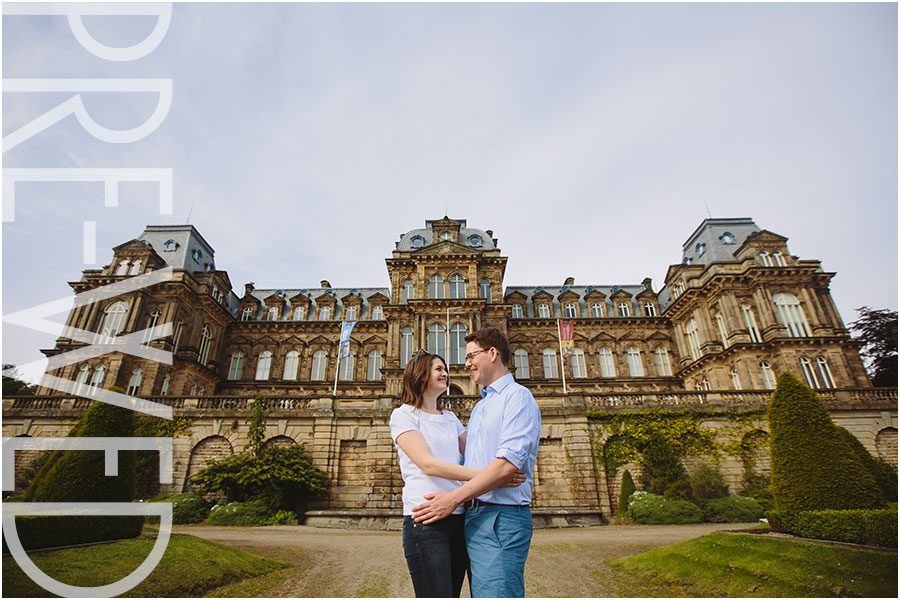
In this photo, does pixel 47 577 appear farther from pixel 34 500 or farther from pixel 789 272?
pixel 789 272

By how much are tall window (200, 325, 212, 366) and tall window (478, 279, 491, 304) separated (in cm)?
2295

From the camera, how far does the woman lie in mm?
3129

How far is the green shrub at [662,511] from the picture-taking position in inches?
663

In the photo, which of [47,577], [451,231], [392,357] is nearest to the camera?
[47,577]

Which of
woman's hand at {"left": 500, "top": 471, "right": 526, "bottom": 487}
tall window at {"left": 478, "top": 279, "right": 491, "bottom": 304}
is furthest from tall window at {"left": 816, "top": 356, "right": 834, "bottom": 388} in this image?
woman's hand at {"left": 500, "top": 471, "right": 526, "bottom": 487}

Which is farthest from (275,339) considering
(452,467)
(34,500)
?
(452,467)

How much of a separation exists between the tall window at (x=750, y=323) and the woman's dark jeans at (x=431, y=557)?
117ft

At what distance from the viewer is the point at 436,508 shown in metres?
3.05

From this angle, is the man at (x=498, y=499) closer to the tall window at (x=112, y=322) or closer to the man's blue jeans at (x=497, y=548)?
the man's blue jeans at (x=497, y=548)

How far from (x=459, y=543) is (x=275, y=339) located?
4130 cm

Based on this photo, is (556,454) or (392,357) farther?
(392,357)

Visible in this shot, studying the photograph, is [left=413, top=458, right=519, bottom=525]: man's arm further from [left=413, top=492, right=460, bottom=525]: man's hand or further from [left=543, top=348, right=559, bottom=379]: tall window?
[left=543, top=348, right=559, bottom=379]: tall window

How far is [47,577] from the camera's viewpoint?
20.4ft

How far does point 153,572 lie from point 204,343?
34040mm
